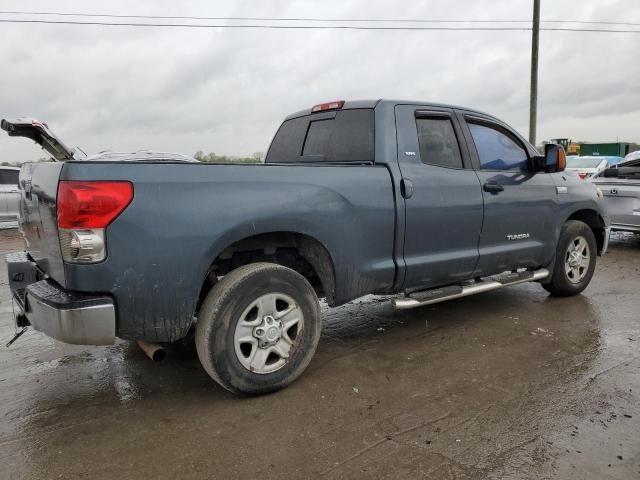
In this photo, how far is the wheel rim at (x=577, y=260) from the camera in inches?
214

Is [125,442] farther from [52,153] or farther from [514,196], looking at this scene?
[52,153]

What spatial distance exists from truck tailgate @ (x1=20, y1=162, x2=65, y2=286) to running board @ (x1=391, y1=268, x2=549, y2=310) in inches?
90.1

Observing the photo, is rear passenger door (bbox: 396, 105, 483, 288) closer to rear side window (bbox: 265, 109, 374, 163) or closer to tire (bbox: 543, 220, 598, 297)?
rear side window (bbox: 265, 109, 374, 163)

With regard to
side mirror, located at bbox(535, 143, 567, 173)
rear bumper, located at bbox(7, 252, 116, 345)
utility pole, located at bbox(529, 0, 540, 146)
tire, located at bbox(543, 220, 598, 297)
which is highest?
utility pole, located at bbox(529, 0, 540, 146)

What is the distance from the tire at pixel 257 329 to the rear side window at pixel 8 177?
11.3m

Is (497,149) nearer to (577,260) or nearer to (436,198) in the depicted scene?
(436,198)

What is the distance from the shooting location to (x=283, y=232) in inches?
132

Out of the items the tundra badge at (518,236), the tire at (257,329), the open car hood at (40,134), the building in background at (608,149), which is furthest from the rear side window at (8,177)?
the building in background at (608,149)

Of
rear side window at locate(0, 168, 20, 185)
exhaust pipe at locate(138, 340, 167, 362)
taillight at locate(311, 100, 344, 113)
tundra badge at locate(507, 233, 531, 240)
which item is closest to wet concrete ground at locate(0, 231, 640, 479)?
exhaust pipe at locate(138, 340, 167, 362)

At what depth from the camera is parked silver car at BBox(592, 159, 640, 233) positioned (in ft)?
27.7

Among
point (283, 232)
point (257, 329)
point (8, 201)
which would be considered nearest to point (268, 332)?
point (257, 329)

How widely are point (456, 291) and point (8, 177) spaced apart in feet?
38.6

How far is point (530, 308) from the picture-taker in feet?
17.3

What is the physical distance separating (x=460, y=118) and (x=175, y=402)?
10.5 ft
